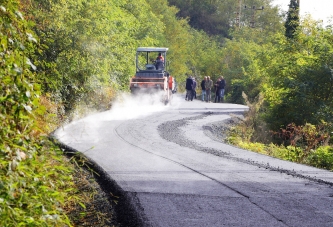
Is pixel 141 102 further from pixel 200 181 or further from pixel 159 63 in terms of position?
pixel 200 181

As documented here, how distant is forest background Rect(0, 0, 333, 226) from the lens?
5668 mm

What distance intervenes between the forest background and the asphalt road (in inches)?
44.3

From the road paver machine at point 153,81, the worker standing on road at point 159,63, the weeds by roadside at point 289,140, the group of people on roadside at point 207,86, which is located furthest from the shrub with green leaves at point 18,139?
the group of people on roadside at point 207,86

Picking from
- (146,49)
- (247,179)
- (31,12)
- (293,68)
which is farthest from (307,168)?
(146,49)

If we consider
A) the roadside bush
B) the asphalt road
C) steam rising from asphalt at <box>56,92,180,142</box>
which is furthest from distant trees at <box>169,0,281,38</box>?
the asphalt road

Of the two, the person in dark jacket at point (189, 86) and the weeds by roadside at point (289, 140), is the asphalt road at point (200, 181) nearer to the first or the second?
the weeds by roadside at point (289, 140)

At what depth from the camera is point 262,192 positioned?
9.78 metres

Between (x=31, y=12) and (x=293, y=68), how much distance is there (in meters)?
12.2

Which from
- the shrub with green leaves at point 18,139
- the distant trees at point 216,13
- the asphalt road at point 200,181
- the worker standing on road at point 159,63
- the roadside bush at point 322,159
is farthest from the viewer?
the distant trees at point 216,13

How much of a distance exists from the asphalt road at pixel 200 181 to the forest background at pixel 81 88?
1126 millimetres

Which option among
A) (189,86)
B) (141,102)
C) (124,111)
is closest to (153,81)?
(141,102)

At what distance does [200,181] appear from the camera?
1076cm

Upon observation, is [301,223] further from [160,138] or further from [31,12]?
[31,12]

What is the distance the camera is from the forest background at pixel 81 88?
567 centimetres
